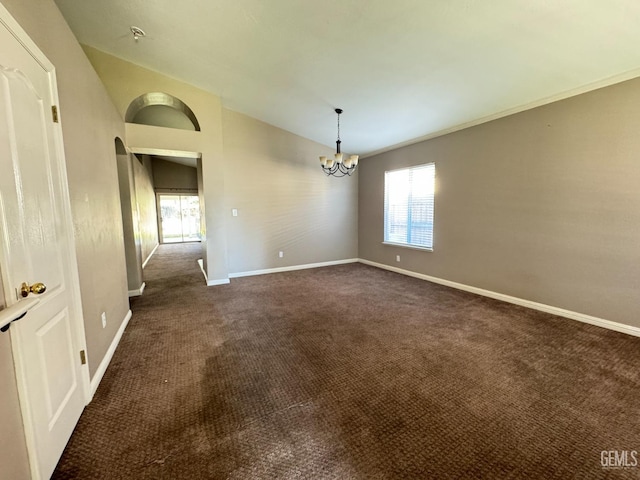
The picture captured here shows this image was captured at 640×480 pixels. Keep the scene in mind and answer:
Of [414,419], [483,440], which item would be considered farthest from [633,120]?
[414,419]

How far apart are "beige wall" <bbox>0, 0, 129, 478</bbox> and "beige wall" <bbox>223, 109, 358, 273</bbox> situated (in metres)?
2.25

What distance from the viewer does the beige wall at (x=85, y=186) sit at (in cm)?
114

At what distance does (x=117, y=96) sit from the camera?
3834 mm

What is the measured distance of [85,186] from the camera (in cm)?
210

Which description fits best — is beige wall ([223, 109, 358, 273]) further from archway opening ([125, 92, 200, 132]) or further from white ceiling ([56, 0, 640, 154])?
white ceiling ([56, 0, 640, 154])

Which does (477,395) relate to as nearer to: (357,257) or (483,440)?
(483,440)

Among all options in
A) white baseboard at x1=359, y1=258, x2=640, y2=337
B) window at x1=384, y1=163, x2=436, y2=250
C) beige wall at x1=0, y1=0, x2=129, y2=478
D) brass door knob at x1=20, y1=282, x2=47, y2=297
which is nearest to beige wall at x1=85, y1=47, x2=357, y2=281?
window at x1=384, y1=163, x2=436, y2=250

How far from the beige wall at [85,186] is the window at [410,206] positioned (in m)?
4.64

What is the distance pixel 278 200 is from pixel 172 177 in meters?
7.41

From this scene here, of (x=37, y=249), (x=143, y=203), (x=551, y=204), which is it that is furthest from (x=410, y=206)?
(x=143, y=203)

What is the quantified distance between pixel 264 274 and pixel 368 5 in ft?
14.8

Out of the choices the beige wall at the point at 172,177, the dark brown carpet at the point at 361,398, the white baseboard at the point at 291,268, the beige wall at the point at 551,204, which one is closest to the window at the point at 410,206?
the beige wall at the point at 551,204

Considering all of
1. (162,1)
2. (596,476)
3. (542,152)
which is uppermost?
(162,1)

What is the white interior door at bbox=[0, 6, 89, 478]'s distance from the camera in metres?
1.14
